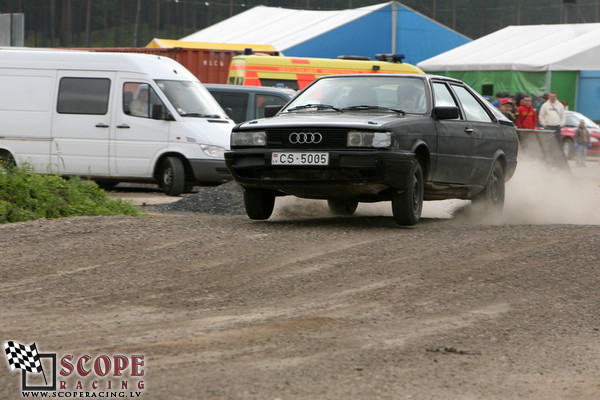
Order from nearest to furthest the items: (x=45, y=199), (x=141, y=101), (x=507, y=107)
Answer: (x=45, y=199) < (x=141, y=101) < (x=507, y=107)

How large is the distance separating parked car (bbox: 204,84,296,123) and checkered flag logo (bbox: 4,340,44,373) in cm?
1437

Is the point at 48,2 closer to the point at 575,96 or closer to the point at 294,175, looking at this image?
A: the point at 575,96

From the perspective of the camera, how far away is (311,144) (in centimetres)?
913

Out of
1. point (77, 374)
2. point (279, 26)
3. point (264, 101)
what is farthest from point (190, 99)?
point (279, 26)

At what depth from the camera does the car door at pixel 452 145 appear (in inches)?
400

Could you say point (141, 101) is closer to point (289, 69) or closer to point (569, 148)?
point (289, 69)

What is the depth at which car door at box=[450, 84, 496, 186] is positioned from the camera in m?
11.0

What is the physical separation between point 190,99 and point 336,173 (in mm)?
7701

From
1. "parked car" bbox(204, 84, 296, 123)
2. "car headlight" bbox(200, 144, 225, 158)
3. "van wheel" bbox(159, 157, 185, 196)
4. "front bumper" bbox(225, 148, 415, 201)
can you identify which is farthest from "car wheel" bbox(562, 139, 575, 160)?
"front bumper" bbox(225, 148, 415, 201)

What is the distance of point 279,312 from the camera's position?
596 centimetres

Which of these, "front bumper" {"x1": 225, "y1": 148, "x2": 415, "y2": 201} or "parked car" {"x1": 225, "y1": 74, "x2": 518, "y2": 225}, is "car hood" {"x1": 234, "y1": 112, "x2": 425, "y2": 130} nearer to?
"parked car" {"x1": 225, "y1": 74, "x2": 518, "y2": 225}

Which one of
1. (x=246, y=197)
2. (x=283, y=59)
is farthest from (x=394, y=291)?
(x=283, y=59)

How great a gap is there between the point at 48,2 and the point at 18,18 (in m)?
40.1

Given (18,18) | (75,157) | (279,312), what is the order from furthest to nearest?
(18,18) < (75,157) < (279,312)
